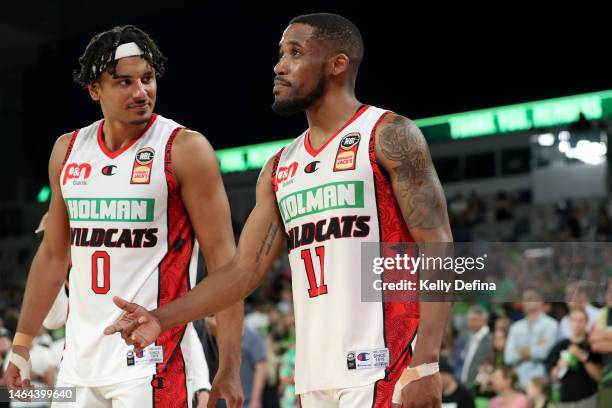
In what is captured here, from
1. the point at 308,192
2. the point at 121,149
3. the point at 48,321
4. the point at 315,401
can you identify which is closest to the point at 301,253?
the point at 308,192

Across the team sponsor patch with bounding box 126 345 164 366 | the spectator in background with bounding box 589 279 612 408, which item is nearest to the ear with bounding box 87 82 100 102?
the team sponsor patch with bounding box 126 345 164 366

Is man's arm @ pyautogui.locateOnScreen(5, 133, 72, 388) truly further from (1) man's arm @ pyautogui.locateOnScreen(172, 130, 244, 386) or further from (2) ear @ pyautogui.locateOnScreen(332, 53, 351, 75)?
(2) ear @ pyautogui.locateOnScreen(332, 53, 351, 75)

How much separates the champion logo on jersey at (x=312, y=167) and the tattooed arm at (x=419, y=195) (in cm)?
25

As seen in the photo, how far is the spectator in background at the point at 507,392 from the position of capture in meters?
7.31

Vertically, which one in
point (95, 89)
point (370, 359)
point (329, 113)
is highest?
point (95, 89)

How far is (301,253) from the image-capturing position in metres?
3.22

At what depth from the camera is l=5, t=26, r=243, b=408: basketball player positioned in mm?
3500

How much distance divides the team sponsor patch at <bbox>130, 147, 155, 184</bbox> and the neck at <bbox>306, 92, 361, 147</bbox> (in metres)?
0.68

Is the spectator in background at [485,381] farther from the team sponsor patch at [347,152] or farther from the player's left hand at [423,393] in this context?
the player's left hand at [423,393]

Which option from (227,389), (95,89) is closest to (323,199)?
(227,389)

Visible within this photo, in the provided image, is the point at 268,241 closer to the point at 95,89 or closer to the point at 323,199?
the point at 323,199

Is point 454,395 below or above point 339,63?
below

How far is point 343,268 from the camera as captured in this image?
10.2 ft

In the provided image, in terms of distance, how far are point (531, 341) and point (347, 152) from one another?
5.33 m
